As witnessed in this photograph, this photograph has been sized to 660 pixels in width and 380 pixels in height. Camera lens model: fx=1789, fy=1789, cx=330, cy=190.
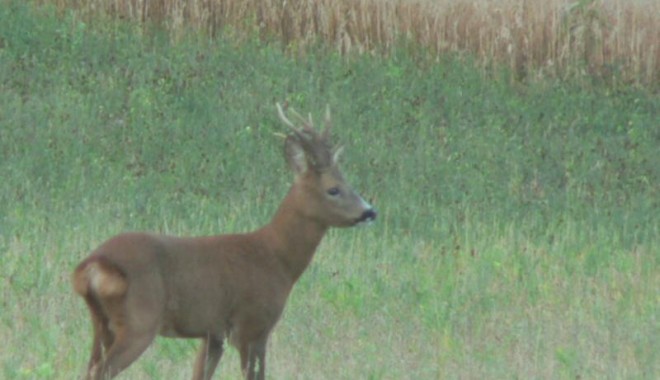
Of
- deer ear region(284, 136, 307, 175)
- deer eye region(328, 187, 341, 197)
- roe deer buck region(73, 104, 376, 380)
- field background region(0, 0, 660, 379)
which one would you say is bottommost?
field background region(0, 0, 660, 379)

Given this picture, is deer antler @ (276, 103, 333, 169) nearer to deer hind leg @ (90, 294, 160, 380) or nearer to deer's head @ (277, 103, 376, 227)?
deer's head @ (277, 103, 376, 227)

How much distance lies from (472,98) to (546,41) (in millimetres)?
1729

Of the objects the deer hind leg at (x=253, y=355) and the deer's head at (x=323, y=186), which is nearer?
the deer hind leg at (x=253, y=355)

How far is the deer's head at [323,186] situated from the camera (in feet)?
31.3

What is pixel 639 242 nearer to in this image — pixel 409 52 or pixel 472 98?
pixel 472 98

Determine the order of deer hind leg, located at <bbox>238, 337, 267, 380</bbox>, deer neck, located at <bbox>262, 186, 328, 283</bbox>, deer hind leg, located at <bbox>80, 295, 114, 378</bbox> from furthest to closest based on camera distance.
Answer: deer neck, located at <bbox>262, 186, 328, 283</bbox>, deer hind leg, located at <bbox>238, 337, 267, 380</bbox>, deer hind leg, located at <bbox>80, 295, 114, 378</bbox>

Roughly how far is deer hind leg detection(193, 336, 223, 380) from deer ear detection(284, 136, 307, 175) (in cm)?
125

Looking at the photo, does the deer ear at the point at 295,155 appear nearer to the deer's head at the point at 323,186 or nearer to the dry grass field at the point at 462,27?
the deer's head at the point at 323,186

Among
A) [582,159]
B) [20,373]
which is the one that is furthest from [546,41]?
[20,373]

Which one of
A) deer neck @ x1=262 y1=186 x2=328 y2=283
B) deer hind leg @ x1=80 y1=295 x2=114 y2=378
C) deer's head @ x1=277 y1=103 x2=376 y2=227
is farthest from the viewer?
deer's head @ x1=277 y1=103 x2=376 y2=227

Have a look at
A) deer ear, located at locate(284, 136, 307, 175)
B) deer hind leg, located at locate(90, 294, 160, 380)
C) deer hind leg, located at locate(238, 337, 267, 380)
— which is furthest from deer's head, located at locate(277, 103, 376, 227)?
deer hind leg, located at locate(90, 294, 160, 380)

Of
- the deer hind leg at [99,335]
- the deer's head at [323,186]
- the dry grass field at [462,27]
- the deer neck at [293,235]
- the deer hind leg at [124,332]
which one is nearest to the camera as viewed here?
the deer hind leg at [124,332]

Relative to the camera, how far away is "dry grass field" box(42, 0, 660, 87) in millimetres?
20797

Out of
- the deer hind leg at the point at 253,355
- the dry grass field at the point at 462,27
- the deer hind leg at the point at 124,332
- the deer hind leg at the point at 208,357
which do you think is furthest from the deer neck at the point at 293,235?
the dry grass field at the point at 462,27
